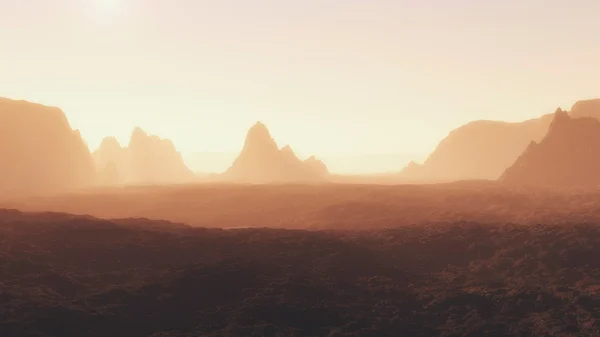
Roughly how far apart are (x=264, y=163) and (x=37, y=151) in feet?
268

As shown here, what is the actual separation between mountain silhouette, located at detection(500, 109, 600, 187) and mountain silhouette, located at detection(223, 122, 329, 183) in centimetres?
8707

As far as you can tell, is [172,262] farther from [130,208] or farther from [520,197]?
[520,197]

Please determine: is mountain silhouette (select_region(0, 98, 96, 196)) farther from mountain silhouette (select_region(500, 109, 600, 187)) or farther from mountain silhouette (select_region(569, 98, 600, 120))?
mountain silhouette (select_region(569, 98, 600, 120))

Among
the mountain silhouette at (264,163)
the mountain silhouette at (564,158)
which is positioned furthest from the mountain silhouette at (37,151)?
the mountain silhouette at (564,158)

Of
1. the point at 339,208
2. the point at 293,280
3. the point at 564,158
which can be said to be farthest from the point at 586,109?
the point at 293,280

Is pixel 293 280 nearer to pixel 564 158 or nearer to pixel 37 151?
pixel 564 158

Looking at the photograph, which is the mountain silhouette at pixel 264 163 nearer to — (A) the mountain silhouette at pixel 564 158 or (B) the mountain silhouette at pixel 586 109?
(A) the mountain silhouette at pixel 564 158

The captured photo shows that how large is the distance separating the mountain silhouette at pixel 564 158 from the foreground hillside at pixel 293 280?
54499 millimetres

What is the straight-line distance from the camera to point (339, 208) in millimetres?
56812

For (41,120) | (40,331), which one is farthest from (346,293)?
(41,120)

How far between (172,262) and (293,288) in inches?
367

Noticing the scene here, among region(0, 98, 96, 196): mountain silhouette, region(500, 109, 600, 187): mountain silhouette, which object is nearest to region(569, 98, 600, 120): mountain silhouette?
region(500, 109, 600, 187): mountain silhouette

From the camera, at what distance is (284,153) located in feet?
589

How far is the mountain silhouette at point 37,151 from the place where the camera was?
A: 325ft
